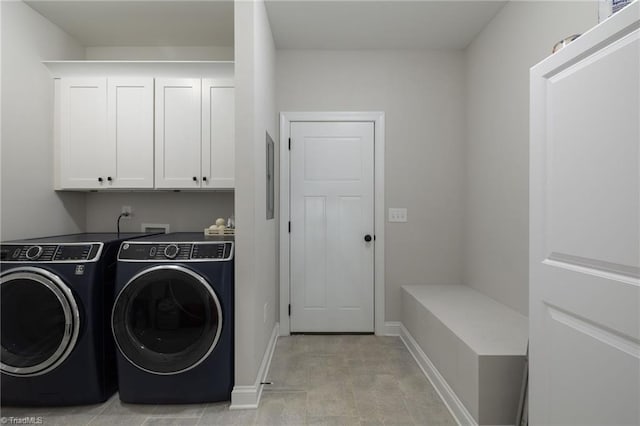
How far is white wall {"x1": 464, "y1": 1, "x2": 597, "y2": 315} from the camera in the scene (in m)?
2.15

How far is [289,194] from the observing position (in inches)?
125

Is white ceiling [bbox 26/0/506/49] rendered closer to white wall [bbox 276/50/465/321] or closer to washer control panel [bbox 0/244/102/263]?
white wall [bbox 276/50/465/321]

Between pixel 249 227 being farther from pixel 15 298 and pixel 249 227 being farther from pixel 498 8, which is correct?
pixel 498 8

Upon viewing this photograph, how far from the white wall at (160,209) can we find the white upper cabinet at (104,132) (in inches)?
13.0

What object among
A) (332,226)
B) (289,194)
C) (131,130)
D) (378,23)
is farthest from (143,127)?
(378,23)

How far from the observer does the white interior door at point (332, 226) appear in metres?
3.20

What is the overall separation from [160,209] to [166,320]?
1.27 meters

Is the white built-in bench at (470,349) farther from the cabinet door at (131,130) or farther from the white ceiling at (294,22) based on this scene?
the cabinet door at (131,130)

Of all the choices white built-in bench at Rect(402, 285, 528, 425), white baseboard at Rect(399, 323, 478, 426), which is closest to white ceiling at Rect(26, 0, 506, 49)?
white built-in bench at Rect(402, 285, 528, 425)

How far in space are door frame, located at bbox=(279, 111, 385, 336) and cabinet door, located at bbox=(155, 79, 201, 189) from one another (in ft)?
2.67

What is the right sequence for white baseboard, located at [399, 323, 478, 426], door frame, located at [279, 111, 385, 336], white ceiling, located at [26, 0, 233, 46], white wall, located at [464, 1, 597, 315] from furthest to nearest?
door frame, located at [279, 111, 385, 336], white ceiling, located at [26, 0, 233, 46], white wall, located at [464, 1, 597, 315], white baseboard, located at [399, 323, 478, 426]

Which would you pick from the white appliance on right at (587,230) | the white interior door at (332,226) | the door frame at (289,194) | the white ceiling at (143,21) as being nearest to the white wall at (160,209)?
Result: the door frame at (289,194)

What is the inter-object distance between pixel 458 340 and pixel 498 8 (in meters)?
2.38

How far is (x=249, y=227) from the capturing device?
200 centimetres
